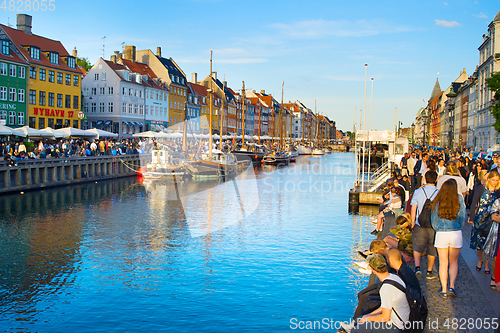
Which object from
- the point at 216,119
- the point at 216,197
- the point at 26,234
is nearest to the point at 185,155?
the point at 216,197

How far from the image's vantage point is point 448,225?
8.23m

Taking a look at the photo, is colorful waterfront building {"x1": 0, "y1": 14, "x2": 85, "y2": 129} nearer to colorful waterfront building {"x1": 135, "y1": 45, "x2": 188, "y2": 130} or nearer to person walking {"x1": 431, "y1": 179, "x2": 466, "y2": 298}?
colorful waterfront building {"x1": 135, "y1": 45, "x2": 188, "y2": 130}

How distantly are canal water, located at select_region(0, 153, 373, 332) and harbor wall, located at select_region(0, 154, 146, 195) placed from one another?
2.51 m

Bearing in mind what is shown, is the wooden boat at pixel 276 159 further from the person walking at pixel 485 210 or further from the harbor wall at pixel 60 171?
the person walking at pixel 485 210

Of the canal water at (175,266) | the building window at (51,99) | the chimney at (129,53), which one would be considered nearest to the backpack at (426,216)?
the canal water at (175,266)

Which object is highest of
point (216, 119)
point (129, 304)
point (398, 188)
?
point (216, 119)

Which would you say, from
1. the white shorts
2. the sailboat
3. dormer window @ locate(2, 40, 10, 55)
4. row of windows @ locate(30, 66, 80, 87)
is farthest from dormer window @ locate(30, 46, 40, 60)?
the white shorts

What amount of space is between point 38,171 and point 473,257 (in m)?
30.2

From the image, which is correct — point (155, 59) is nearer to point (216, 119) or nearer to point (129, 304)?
point (216, 119)

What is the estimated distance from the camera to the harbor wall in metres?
30.6

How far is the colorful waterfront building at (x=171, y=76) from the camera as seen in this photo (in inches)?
3206

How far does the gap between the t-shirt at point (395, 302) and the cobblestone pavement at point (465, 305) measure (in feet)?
3.62

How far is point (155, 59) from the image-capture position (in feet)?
267

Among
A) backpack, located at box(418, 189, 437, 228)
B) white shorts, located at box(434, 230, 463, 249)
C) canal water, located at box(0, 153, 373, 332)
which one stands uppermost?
backpack, located at box(418, 189, 437, 228)
